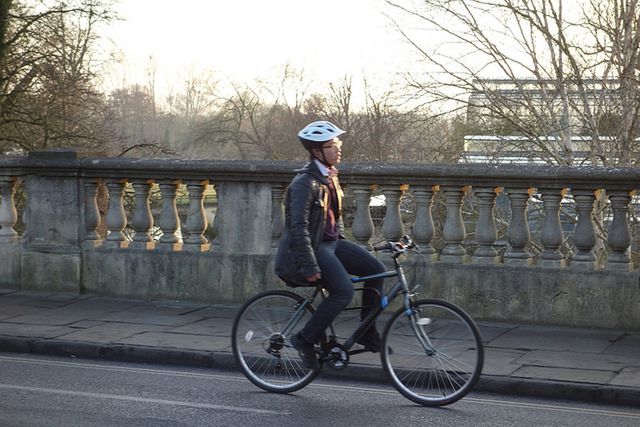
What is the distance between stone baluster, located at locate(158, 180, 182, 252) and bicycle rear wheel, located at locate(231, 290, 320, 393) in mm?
3486

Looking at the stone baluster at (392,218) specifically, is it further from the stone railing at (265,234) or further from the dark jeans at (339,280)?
the dark jeans at (339,280)

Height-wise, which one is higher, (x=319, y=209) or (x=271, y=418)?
(x=319, y=209)

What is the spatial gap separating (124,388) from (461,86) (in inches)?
667

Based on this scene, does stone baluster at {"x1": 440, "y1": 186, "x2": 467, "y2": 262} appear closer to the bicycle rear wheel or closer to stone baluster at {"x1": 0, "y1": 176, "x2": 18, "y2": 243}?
the bicycle rear wheel

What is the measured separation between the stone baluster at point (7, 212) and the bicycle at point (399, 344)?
16.9 feet

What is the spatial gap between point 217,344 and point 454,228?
2.59 metres

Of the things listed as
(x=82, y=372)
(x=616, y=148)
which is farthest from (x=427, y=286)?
(x=616, y=148)

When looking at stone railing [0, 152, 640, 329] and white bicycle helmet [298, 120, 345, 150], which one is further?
stone railing [0, 152, 640, 329]

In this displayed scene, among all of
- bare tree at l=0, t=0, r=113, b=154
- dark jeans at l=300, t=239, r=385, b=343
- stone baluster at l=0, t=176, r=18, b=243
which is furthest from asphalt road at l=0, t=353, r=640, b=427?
bare tree at l=0, t=0, r=113, b=154

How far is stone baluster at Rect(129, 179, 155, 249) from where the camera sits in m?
10.9

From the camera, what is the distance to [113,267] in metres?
11.0

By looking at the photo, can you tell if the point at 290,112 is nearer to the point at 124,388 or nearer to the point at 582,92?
the point at 582,92

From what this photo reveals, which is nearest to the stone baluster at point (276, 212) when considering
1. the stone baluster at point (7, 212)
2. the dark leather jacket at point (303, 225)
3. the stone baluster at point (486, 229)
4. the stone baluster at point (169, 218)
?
the stone baluster at point (169, 218)

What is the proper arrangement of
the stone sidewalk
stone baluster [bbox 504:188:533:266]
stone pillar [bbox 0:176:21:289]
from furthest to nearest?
1. stone pillar [bbox 0:176:21:289]
2. stone baluster [bbox 504:188:533:266]
3. the stone sidewalk
